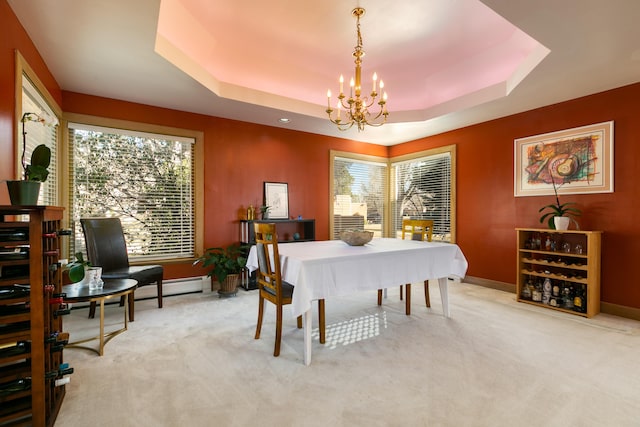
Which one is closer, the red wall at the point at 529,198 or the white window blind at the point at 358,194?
the red wall at the point at 529,198

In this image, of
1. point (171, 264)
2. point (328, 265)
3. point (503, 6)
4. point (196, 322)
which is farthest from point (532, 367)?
point (171, 264)

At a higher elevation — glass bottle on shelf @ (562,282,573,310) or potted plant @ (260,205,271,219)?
potted plant @ (260,205,271,219)

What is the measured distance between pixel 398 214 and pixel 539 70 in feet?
11.6

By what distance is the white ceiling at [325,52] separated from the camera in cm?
230

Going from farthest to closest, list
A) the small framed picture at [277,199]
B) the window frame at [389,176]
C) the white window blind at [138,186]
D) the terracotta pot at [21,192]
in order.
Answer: the window frame at [389,176]
the small framed picture at [277,199]
the white window blind at [138,186]
the terracotta pot at [21,192]

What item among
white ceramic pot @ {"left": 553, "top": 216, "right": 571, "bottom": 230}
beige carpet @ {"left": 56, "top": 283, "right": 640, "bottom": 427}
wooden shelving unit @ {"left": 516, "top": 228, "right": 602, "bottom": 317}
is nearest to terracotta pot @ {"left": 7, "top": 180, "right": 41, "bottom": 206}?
beige carpet @ {"left": 56, "top": 283, "right": 640, "bottom": 427}

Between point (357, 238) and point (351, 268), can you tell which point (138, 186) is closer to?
point (357, 238)

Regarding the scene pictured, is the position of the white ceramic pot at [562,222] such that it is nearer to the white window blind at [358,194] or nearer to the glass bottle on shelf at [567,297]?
the glass bottle on shelf at [567,297]

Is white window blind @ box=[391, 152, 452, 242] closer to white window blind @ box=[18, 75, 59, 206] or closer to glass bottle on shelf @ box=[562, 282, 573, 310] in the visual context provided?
glass bottle on shelf @ box=[562, 282, 573, 310]

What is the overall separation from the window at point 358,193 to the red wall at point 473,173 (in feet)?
0.68

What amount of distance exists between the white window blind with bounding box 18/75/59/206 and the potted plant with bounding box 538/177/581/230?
489cm

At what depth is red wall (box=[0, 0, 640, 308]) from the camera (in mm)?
3355

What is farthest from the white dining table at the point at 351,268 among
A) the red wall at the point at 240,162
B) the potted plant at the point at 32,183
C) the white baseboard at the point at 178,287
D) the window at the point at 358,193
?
the window at the point at 358,193

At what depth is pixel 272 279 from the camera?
2500 mm
